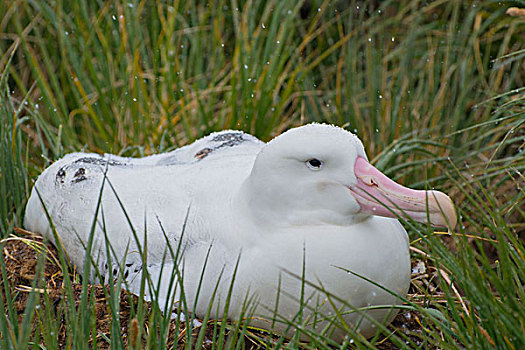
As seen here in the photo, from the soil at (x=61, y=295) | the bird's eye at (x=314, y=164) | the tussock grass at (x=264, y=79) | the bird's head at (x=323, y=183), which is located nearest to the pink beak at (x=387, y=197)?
the bird's head at (x=323, y=183)

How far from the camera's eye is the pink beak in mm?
2178

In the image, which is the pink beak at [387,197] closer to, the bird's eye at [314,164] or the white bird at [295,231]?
the white bird at [295,231]

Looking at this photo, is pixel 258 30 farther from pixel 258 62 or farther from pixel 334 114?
pixel 334 114

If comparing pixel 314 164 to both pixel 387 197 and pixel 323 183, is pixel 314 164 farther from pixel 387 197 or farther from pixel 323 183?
pixel 387 197

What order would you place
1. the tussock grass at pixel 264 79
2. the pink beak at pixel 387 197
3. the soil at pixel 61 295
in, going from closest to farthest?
the pink beak at pixel 387 197
the soil at pixel 61 295
the tussock grass at pixel 264 79

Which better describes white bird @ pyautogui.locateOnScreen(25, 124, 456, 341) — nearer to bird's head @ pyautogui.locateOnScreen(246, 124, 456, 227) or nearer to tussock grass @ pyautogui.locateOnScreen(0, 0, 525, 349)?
bird's head @ pyautogui.locateOnScreen(246, 124, 456, 227)

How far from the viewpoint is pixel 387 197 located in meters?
2.20

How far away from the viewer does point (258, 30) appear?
14.0 feet

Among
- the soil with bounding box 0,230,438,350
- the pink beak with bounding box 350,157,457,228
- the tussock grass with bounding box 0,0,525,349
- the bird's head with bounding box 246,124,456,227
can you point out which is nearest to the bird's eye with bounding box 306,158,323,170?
the bird's head with bounding box 246,124,456,227

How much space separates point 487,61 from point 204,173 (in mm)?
2137

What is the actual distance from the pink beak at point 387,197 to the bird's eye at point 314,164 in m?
0.11

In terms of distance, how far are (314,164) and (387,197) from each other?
236mm

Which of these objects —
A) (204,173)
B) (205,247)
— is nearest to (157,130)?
(204,173)

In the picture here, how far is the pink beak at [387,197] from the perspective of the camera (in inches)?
85.7
